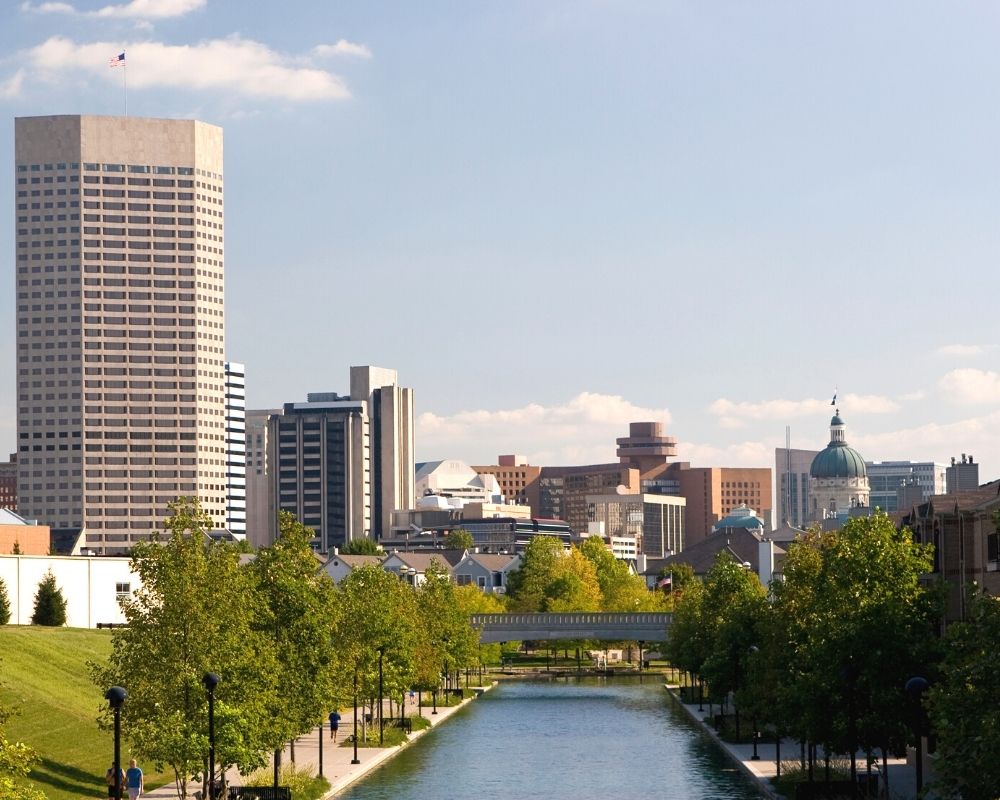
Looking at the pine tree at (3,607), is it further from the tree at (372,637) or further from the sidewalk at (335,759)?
the tree at (372,637)

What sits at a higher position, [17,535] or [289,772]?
[17,535]

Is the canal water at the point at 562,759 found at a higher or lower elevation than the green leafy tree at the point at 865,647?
lower

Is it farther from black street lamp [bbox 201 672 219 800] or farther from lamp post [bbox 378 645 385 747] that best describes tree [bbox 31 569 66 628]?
black street lamp [bbox 201 672 219 800]

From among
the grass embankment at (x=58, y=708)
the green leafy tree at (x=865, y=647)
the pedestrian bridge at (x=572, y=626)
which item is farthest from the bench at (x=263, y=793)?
the pedestrian bridge at (x=572, y=626)

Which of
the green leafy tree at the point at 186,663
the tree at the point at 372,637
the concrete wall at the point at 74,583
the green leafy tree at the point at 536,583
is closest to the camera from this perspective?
the green leafy tree at the point at 186,663

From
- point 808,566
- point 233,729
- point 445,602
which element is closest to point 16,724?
point 233,729

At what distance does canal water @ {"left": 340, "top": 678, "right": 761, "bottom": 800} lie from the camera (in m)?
66.1

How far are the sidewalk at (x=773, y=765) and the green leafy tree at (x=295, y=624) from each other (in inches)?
661

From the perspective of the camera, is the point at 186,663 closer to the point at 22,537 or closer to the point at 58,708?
the point at 58,708

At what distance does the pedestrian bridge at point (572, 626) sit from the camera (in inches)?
5925

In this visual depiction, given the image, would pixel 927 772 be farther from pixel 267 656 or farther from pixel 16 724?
pixel 16 724

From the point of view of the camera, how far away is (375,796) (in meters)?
63.7

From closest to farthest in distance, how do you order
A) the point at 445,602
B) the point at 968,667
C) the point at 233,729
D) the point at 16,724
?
the point at 968,667
the point at 233,729
the point at 16,724
the point at 445,602

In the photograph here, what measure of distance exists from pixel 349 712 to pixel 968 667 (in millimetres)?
75741
